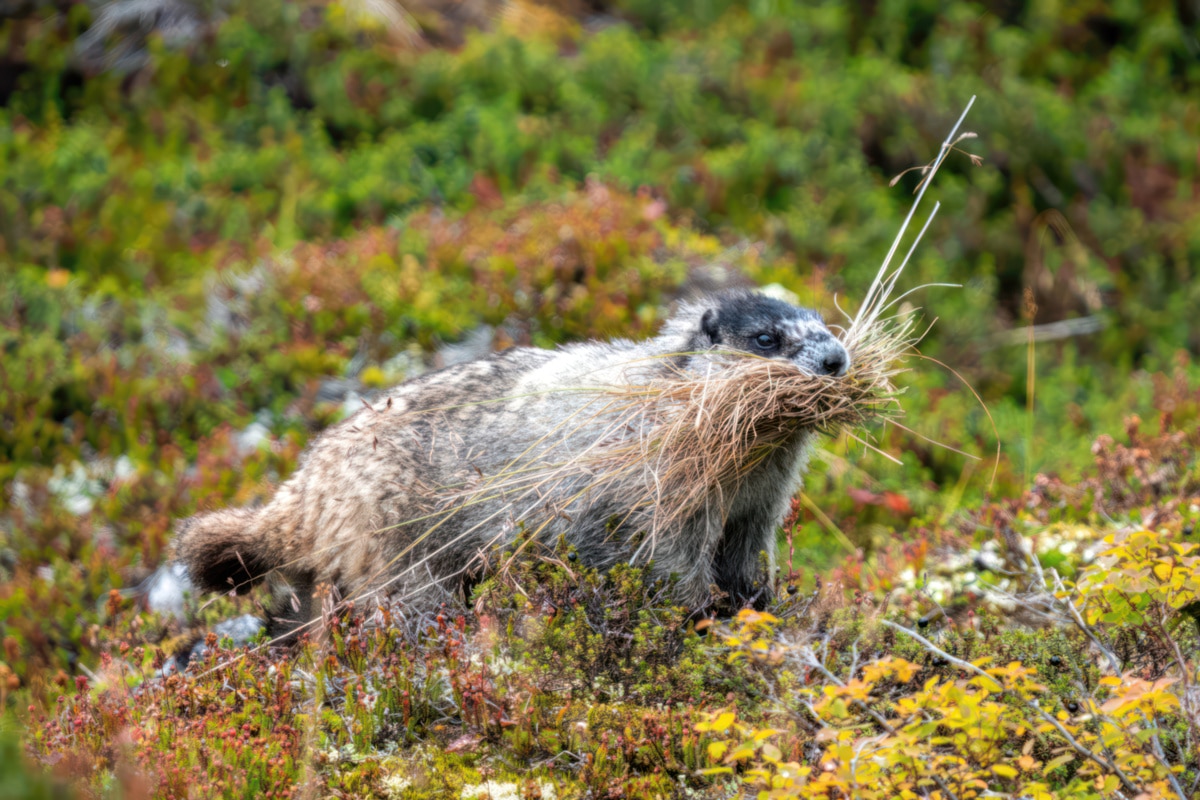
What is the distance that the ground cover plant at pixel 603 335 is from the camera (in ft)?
13.8

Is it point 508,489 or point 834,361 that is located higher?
point 834,361

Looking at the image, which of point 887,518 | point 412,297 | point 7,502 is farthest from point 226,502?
point 887,518

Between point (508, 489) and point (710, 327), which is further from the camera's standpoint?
point (710, 327)

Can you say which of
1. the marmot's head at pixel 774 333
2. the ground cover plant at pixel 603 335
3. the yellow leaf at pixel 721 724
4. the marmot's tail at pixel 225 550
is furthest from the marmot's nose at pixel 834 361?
the marmot's tail at pixel 225 550

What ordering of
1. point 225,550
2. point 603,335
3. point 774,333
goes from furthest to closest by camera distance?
point 603,335 → point 225,550 → point 774,333

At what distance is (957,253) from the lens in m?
12.2

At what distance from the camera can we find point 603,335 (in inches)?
357

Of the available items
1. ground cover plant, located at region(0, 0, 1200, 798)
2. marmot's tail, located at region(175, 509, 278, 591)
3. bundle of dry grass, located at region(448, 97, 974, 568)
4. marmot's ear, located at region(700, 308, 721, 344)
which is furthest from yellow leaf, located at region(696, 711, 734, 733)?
marmot's tail, located at region(175, 509, 278, 591)

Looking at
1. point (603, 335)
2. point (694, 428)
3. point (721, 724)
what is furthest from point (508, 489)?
point (603, 335)

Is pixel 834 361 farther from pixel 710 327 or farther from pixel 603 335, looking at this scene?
pixel 603 335

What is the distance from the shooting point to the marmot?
5.18m

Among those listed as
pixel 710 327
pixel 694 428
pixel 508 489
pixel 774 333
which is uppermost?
pixel 774 333

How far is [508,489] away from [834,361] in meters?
1.76

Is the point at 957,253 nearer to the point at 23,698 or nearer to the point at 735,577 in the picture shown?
the point at 735,577
